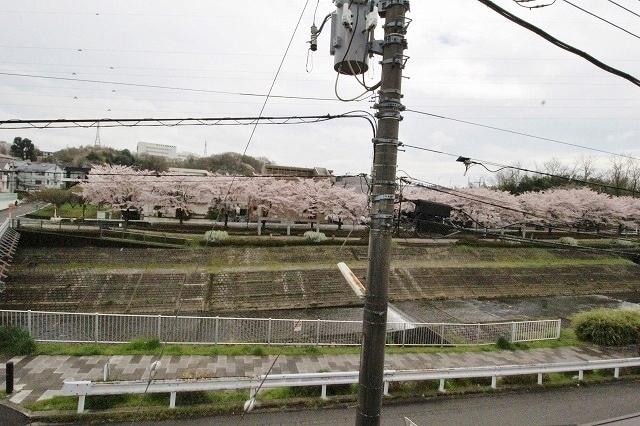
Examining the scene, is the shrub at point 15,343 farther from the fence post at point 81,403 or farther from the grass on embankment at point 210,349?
the fence post at point 81,403

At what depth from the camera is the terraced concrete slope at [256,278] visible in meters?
20.1

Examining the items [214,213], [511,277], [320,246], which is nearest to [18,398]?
[320,246]

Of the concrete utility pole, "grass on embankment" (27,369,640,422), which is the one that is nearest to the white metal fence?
"grass on embankment" (27,369,640,422)

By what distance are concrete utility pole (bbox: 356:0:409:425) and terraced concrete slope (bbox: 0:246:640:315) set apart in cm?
1696

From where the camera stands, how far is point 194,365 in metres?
8.59

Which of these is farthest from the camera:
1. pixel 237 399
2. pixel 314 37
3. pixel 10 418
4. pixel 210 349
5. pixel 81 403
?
pixel 210 349

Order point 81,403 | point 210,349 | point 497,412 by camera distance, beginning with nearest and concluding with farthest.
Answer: point 81,403 → point 497,412 → point 210,349

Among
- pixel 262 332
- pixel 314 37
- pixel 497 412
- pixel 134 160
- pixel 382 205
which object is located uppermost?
pixel 134 160

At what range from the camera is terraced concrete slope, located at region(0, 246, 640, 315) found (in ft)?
66.0

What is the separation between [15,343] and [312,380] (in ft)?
21.4

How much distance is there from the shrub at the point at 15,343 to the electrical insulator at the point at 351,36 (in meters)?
9.27

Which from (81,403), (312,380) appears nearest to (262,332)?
(312,380)

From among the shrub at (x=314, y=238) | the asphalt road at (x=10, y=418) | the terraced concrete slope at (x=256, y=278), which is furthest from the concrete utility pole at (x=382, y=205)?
the shrub at (x=314, y=238)

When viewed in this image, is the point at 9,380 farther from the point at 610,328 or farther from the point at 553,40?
the point at 610,328
